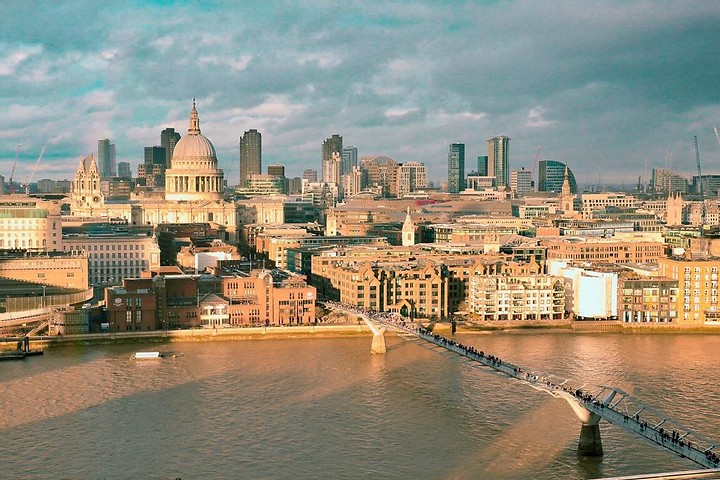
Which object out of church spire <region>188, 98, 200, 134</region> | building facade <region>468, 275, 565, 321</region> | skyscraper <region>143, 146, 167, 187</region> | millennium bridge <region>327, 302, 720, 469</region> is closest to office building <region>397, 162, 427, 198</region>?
skyscraper <region>143, 146, 167, 187</region>

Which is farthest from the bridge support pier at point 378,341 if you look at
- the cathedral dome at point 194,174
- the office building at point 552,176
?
the office building at point 552,176

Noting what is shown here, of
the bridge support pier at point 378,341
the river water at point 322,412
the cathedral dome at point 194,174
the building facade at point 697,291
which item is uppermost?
the cathedral dome at point 194,174

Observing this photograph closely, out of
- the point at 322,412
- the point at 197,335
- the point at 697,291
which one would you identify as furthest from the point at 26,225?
the point at 697,291

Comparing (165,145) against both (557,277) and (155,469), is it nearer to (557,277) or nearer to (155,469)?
(557,277)

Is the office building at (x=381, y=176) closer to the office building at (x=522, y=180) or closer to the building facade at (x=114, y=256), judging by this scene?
the office building at (x=522, y=180)

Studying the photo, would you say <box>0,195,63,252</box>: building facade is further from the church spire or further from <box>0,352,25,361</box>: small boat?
the church spire

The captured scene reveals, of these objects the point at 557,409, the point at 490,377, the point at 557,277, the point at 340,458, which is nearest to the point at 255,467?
the point at 340,458
